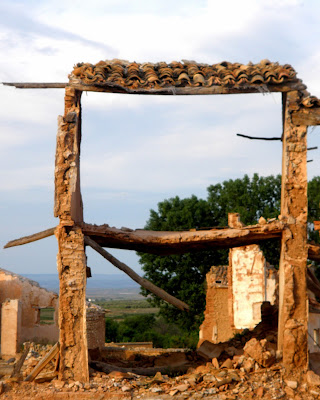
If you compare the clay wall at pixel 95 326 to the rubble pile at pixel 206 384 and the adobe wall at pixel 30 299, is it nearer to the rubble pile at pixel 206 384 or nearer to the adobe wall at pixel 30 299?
the adobe wall at pixel 30 299

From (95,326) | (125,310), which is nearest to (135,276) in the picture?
(95,326)

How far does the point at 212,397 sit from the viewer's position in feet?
30.1

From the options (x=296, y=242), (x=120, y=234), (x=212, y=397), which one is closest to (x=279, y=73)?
(x=296, y=242)

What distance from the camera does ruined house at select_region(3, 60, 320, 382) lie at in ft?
31.9

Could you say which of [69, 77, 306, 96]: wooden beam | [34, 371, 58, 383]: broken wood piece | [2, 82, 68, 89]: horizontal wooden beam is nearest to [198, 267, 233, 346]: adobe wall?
[34, 371, 58, 383]: broken wood piece

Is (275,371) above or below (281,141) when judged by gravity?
below

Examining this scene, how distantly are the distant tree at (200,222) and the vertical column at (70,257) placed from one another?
2217 cm

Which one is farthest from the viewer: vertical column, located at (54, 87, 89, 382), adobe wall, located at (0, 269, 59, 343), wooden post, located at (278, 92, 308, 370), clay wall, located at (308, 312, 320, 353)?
adobe wall, located at (0, 269, 59, 343)

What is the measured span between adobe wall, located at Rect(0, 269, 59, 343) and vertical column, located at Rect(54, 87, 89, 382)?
1469cm

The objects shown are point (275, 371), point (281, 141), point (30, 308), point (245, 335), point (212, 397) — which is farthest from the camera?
point (30, 308)

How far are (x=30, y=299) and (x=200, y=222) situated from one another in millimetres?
12233

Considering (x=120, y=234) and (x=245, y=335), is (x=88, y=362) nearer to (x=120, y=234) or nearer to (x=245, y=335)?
(x=120, y=234)

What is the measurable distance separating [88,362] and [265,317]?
3.73m

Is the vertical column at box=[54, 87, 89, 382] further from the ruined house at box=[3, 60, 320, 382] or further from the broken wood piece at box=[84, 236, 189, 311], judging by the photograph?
the broken wood piece at box=[84, 236, 189, 311]
